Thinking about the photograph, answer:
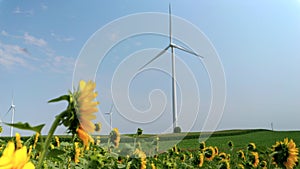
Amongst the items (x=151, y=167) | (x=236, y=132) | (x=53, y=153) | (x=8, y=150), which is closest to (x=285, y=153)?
(x=151, y=167)

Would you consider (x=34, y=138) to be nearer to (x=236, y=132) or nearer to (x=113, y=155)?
(x=113, y=155)

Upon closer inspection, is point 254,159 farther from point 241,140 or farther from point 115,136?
point 241,140

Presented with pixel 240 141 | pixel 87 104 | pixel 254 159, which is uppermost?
pixel 240 141

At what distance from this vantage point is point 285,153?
9.43ft

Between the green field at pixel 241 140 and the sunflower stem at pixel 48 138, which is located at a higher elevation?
the green field at pixel 241 140

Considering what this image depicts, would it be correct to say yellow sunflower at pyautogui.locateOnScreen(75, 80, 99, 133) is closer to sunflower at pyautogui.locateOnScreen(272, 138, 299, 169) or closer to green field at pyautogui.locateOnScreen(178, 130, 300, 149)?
sunflower at pyautogui.locateOnScreen(272, 138, 299, 169)

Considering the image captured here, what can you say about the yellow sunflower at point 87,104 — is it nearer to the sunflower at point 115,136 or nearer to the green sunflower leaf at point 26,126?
the green sunflower leaf at point 26,126

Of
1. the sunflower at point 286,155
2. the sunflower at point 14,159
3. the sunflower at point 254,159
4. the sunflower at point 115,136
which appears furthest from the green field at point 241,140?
the sunflower at point 14,159

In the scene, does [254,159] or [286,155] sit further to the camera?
[254,159]

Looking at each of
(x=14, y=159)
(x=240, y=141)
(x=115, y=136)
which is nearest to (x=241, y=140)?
(x=240, y=141)

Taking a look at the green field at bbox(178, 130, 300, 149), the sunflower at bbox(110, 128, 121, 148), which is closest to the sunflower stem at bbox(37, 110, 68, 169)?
the sunflower at bbox(110, 128, 121, 148)

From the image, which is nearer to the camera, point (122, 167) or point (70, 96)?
point (70, 96)

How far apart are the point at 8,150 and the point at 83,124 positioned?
0.15 meters

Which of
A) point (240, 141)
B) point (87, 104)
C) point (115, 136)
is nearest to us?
point (87, 104)
